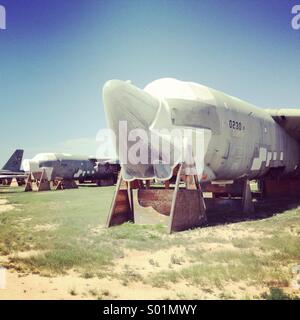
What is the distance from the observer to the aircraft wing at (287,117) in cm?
1738

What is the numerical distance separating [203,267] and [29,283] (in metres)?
3.48

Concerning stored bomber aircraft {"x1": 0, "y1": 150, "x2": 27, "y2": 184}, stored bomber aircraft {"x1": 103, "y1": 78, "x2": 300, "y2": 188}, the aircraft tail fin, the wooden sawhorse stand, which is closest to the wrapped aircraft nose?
stored bomber aircraft {"x1": 103, "y1": 78, "x2": 300, "y2": 188}

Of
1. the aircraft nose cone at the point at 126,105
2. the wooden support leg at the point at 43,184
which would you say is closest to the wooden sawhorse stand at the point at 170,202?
the aircraft nose cone at the point at 126,105

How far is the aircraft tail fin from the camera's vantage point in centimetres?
5350

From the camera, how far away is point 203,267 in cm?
658

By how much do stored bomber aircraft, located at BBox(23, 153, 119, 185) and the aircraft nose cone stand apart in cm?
2923

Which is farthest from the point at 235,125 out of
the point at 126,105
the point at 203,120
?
the point at 126,105

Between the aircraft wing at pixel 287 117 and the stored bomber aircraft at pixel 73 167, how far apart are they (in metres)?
28.2

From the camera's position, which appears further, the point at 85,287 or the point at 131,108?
the point at 131,108

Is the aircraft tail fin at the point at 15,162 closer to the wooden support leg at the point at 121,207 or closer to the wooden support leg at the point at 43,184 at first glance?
the wooden support leg at the point at 43,184

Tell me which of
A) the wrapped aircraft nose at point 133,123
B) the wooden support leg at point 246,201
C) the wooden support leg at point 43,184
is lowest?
the wooden support leg at point 43,184

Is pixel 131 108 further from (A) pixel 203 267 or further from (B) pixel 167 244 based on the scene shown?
(A) pixel 203 267

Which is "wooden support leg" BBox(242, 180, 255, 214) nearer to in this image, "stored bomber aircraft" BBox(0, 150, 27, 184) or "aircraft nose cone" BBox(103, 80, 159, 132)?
"aircraft nose cone" BBox(103, 80, 159, 132)

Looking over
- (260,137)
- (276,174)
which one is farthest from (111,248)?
(276,174)
